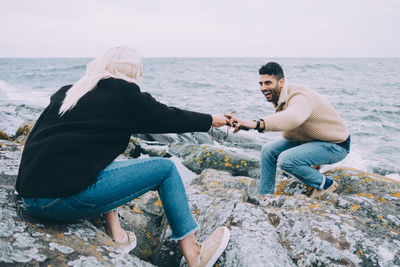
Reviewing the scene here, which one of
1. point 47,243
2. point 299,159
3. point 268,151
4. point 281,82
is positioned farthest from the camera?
point 268,151

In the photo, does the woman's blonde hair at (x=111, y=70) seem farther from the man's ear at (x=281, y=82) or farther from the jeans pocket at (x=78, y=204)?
the man's ear at (x=281, y=82)

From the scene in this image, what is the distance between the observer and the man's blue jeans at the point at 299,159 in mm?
4441

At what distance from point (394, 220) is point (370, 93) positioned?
2546 cm

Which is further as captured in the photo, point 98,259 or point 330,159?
point 330,159

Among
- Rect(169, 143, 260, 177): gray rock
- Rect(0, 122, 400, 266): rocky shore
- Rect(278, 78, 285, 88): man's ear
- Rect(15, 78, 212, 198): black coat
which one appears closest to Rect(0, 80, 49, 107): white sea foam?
Rect(169, 143, 260, 177): gray rock

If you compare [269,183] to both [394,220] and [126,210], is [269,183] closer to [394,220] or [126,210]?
[394,220]

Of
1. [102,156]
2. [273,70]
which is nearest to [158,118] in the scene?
[102,156]

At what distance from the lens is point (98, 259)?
231 centimetres

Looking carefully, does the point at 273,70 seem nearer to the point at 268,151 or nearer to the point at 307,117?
the point at 307,117

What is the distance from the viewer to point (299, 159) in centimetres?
447

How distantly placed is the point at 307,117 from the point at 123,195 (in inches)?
116

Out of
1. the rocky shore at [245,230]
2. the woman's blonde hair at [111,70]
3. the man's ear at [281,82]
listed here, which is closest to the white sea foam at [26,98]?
the man's ear at [281,82]

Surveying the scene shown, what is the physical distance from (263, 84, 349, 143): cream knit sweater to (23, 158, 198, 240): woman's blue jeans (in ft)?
6.40

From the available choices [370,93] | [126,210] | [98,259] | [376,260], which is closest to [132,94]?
[98,259]
